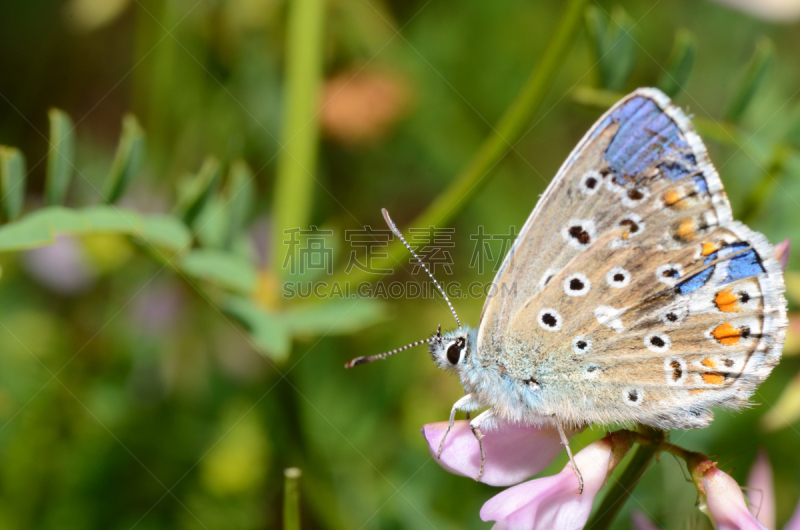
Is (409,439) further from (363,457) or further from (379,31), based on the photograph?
(379,31)

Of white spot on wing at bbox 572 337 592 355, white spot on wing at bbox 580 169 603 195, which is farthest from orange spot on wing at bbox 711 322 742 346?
white spot on wing at bbox 580 169 603 195

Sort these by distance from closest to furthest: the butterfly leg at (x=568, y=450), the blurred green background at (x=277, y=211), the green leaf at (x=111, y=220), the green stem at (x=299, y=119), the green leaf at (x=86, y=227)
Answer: the butterfly leg at (x=568, y=450) < the green leaf at (x=86, y=227) < the green leaf at (x=111, y=220) < the blurred green background at (x=277, y=211) < the green stem at (x=299, y=119)

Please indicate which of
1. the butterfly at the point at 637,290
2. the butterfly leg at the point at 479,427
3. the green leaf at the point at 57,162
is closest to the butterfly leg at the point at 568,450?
the butterfly at the point at 637,290

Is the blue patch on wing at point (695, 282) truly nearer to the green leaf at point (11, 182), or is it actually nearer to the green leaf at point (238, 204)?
the green leaf at point (238, 204)

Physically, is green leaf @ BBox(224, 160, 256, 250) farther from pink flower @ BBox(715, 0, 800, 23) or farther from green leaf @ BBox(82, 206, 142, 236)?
pink flower @ BBox(715, 0, 800, 23)

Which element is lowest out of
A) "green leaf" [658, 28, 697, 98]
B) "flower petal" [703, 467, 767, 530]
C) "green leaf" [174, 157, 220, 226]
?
"flower petal" [703, 467, 767, 530]

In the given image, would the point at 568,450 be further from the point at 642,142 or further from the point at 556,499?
the point at 642,142

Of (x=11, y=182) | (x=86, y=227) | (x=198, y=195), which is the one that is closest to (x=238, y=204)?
(x=198, y=195)
